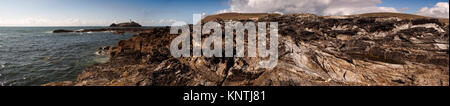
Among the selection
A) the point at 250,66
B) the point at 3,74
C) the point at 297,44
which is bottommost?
the point at 3,74

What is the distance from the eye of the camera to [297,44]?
11031mm

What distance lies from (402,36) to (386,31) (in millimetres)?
799

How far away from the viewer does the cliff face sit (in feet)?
27.5

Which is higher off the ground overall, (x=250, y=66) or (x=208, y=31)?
(x=208, y=31)

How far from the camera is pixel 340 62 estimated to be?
9750 millimetres

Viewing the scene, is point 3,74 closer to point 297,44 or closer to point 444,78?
point 297,44

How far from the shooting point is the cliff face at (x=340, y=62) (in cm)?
838

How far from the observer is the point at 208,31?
39.0 feet
